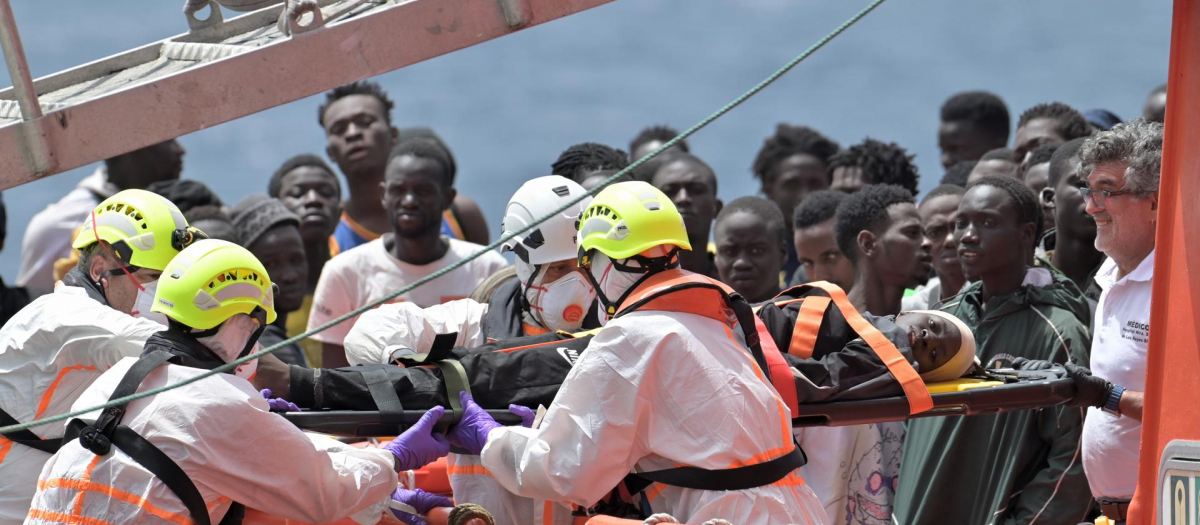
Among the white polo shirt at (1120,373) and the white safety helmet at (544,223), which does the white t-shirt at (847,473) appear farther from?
the white safety helmet at (544,223)

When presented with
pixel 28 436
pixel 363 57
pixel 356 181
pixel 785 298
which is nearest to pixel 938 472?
pixel 785 298

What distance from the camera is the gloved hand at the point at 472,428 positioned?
5.50 m

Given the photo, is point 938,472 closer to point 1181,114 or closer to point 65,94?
point 1181,114

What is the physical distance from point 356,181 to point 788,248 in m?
3.23

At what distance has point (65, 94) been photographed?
513cm

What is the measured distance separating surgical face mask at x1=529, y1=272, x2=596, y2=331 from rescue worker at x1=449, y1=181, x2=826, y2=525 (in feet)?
3.92

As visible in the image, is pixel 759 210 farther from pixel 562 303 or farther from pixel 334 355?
pixel 334 355

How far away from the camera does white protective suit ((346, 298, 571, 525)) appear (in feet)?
19.8

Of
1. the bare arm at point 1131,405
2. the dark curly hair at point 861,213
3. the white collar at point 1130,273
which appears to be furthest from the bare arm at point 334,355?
the bare arm at point 1131,405

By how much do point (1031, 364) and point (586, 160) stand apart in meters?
3.20

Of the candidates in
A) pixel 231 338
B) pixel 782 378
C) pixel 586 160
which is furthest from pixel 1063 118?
pixel 231 338

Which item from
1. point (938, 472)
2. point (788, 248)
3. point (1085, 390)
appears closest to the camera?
point (1085, 390)

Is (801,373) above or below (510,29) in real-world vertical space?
below

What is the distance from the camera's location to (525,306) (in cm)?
654
